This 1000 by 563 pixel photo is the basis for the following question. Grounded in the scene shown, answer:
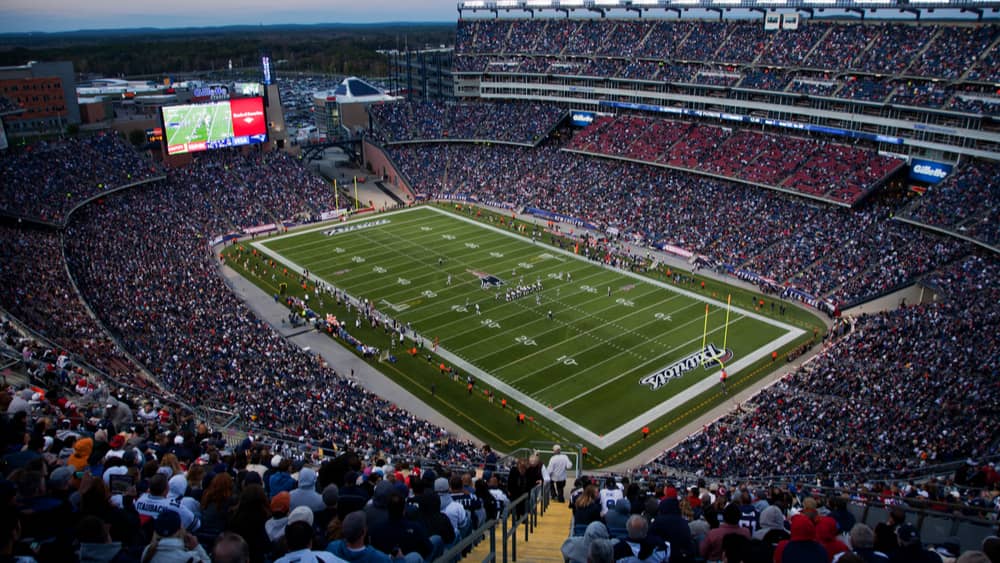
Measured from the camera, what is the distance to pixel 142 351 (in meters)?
27.4

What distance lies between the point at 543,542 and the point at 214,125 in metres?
56.3

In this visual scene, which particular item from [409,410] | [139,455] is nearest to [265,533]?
[139,455]

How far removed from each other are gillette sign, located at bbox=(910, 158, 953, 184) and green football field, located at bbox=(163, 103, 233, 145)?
168 ft

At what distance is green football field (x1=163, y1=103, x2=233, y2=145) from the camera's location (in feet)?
179

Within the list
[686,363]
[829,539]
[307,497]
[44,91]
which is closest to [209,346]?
[686,363]

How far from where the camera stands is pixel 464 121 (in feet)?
236

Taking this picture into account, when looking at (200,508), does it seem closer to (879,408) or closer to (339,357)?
(879,408)

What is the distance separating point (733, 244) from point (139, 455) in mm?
41843

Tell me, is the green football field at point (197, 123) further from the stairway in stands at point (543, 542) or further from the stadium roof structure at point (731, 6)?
the stairway in stands at point (543, 542)

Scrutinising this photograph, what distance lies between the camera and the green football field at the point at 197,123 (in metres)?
54.6

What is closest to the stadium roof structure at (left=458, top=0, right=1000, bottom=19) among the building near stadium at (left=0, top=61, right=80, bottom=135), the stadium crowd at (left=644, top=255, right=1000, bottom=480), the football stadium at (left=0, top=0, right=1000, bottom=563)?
the football stadium at (left=0, top=0, right=1000, bottom=563)

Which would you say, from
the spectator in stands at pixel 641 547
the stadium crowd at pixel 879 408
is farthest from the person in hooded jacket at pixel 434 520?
the stadium crowd at pixel 879 408

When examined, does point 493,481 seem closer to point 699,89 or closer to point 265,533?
point 265,533

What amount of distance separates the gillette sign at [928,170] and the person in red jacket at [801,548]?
4536 cm
